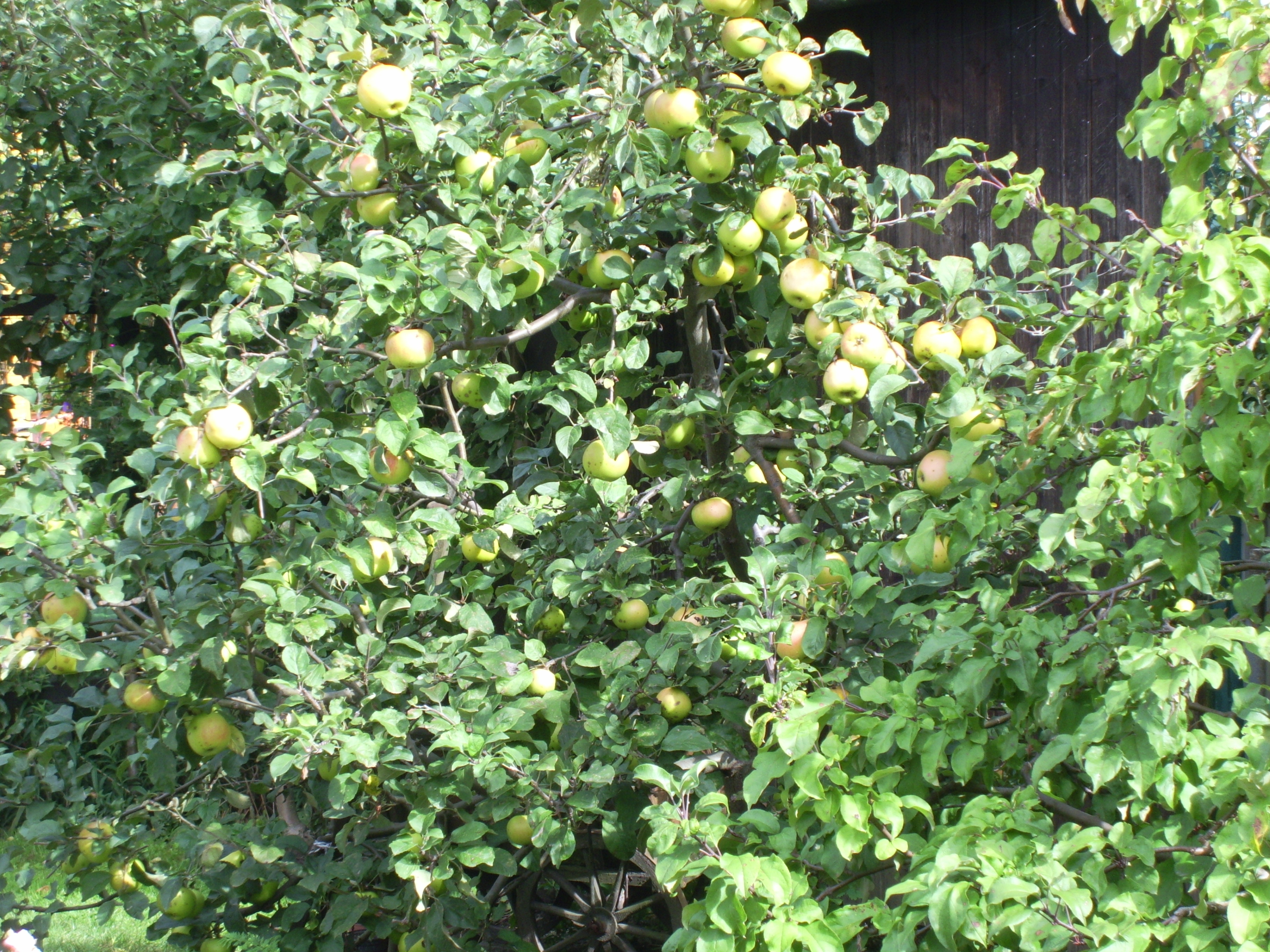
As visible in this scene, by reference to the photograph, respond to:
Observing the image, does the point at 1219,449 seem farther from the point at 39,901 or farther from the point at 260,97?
the point at 39,901

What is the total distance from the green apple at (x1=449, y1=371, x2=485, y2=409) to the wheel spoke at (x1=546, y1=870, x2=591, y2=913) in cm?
114

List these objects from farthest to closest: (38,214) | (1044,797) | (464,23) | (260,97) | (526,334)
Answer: (38,214)
(260,97)
(464,23)
(526,334)
(1044,797)

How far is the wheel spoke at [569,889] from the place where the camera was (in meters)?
2.53

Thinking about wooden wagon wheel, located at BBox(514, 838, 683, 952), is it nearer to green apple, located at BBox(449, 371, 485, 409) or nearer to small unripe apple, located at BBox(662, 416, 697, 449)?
small unripe apple, located at BBox(662, 416, 697, 449)

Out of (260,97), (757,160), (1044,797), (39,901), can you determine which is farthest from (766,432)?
(39,901)

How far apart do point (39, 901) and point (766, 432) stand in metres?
2.76

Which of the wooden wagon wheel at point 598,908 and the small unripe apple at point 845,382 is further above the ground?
the small unripe apple at point 845,382

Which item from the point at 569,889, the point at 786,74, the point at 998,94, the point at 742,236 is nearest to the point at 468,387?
the point at 742,236

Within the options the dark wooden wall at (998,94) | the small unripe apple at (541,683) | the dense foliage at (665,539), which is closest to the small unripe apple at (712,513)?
the dense foliage at (665,539)

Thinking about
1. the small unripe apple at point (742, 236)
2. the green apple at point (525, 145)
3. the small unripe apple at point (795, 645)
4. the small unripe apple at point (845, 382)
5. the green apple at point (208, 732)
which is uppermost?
the green apple at point (525, 145)

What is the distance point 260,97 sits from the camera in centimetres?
296

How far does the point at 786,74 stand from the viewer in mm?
1819

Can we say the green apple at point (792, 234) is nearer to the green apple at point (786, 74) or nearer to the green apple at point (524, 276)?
the green apple at point (786, 74)

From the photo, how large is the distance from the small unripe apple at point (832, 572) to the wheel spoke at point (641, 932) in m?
1.01
